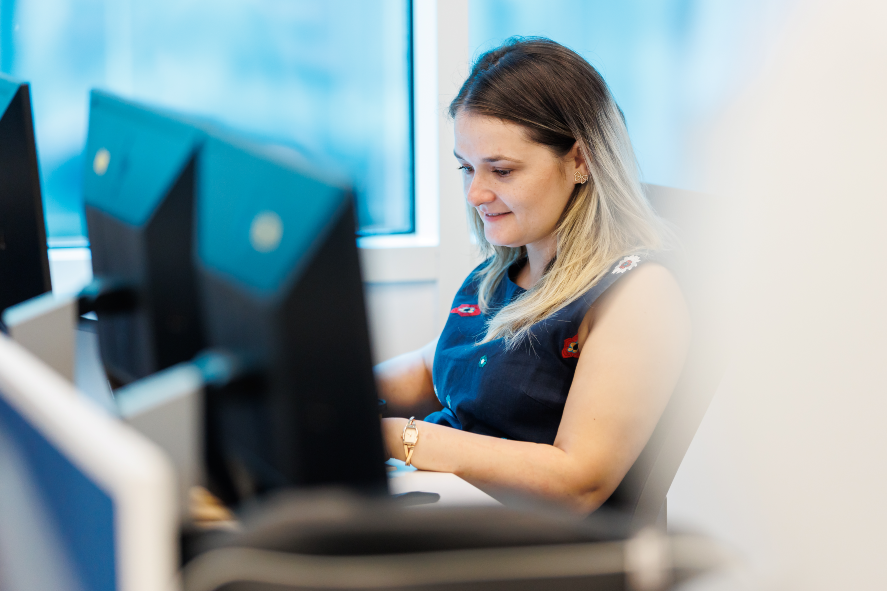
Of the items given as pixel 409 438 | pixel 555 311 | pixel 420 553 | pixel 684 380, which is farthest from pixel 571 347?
pixel 420 553

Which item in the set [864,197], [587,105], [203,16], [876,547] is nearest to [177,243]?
[587,105]

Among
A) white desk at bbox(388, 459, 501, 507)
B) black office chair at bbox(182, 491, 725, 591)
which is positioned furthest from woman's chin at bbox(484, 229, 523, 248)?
black office chair at bbox(182, 491, 725, 591)

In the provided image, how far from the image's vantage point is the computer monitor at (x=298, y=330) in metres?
0.47

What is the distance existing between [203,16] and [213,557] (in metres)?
2.31

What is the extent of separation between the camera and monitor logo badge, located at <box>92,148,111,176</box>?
2.75 ft

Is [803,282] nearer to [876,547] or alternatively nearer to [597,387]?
[876,547]

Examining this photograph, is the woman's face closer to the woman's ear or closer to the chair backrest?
the woman's ear

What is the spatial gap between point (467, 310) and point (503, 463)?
47 cm

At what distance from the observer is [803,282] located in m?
1.57

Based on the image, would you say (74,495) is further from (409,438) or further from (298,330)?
(409,438)

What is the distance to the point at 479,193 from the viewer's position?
4.20ft

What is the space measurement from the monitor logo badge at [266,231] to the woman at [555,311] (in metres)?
0.53

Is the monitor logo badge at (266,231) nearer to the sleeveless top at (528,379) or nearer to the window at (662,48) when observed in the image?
the sleeveless top at (528,379)

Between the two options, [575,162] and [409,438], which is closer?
[409,438]
